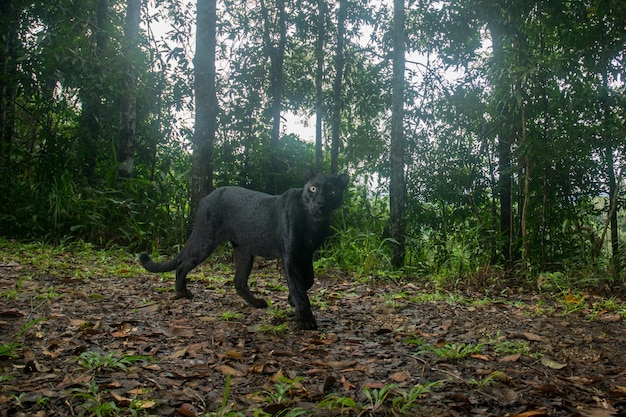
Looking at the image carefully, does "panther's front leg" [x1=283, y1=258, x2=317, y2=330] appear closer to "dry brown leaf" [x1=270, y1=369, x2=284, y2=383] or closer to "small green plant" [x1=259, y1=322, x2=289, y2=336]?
"small green plant" [x1=259, y1=322, x2=289, y2=336]

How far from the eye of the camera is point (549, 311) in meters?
4.82

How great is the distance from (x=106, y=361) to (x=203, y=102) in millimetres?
5117

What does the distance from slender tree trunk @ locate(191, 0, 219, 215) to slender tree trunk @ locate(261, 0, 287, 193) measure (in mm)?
2686

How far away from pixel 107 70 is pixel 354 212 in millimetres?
4824

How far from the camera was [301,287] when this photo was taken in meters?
4.06

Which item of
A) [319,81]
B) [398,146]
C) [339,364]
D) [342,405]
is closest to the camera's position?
[342,405]

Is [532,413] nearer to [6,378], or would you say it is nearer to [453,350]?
[453,350]

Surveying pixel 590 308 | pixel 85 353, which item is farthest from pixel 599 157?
pixel 85 353

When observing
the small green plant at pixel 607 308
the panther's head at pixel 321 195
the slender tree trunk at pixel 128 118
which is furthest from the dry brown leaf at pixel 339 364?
the slender tree trunk at pixel 128 118

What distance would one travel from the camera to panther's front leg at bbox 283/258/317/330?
3.96 m

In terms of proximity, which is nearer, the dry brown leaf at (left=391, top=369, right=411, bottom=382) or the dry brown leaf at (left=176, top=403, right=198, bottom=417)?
the dry brown leaf at (left=176, top=403, right=198, bottom=417)

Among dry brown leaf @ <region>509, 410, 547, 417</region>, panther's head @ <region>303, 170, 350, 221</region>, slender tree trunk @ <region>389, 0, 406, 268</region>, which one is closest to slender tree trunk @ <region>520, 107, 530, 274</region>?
slender tree trunk @ <region>389, 0, 406, 268</region>

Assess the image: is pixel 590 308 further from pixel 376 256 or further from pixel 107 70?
pixel 107 70

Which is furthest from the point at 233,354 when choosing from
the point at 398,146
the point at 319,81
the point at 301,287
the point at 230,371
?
the point at 319,81
